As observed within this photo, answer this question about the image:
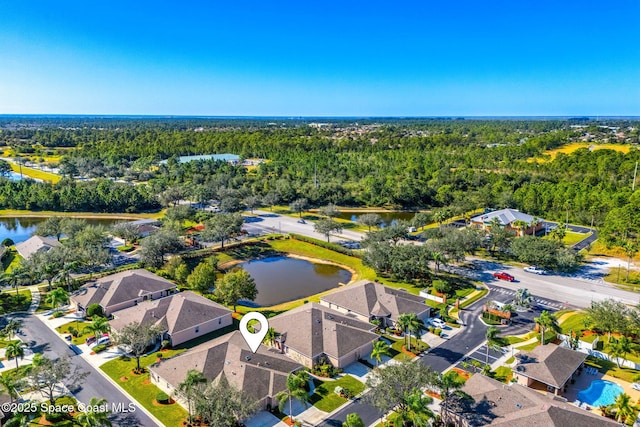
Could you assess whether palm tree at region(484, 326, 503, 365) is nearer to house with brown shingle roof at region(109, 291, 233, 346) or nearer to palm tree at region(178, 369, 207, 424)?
palm tree at region(178, 369, 207, 424)

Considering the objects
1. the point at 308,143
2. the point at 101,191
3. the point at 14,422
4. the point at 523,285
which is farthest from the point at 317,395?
the point at 308,143

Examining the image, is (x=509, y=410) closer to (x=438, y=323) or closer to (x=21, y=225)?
(x=438, y=323)

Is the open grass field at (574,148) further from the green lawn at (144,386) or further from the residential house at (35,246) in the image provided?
the green lawn at (144,386)

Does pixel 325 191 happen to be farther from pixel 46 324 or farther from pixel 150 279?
pixel 46 324

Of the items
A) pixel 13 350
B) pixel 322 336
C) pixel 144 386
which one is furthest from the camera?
pixel 322 336

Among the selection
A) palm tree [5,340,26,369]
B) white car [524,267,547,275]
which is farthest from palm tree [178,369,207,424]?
white car [524,267,547,275]

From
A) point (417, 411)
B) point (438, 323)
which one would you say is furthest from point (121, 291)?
point (417, 411)
